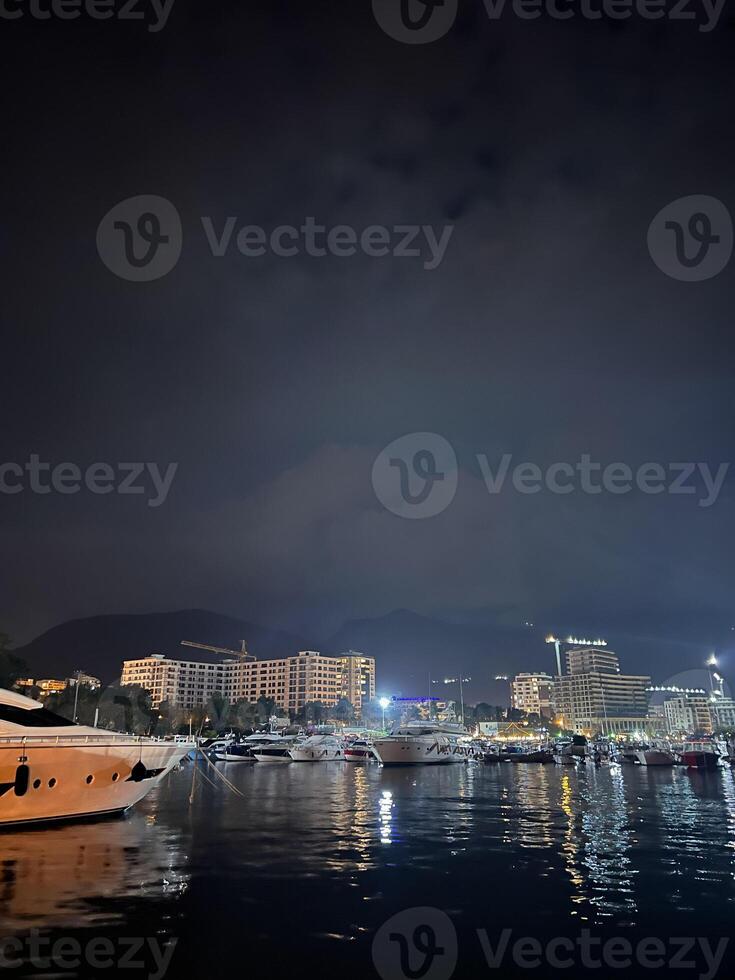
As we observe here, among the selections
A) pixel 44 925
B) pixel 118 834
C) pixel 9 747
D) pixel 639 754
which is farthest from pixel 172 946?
pixel 639 754

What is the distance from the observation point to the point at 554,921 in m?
15.9

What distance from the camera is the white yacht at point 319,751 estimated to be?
376 feet

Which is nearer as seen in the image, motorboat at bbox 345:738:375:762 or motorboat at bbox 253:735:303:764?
motorboat at bbox 253:735:303:764

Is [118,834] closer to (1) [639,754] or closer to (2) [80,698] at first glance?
(1) [639,754]

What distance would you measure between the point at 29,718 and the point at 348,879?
1786 cm

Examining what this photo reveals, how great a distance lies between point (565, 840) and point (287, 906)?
15.0 m

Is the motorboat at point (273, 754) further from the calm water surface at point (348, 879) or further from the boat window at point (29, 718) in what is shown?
the boat window at point (29, 718)

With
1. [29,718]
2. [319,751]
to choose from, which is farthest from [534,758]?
[29,718]

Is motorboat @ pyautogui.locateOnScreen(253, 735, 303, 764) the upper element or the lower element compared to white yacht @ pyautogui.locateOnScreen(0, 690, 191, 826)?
lower

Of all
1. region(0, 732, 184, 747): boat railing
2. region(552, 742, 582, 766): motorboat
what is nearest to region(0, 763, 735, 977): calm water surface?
region(0, 732, 184, 747): boat railing

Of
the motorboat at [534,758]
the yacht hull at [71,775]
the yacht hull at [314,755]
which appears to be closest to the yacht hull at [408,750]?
the yacht hull at [314,755]

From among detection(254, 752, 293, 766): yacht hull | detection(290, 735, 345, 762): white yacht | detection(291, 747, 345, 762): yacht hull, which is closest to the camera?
detection(291, 747, 345, 762): yacht hull

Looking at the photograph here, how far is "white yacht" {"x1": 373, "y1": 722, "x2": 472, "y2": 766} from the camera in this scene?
101625mm

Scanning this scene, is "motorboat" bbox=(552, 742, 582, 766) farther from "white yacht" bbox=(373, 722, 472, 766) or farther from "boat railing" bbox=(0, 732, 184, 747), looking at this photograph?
"boat railing" bbox=(0, 732, 184, 747)
